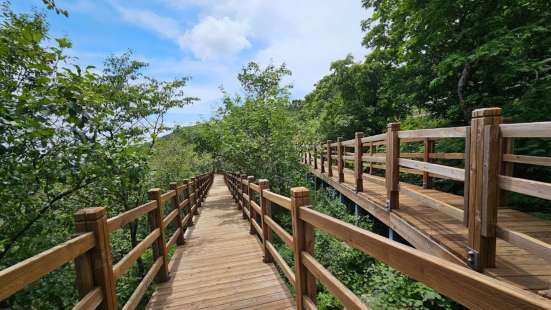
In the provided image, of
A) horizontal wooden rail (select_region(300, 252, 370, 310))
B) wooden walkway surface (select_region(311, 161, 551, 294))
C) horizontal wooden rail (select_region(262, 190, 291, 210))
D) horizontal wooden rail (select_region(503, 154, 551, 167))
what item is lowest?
wooden walkway surface (select_region(311, 161, 551, 294))

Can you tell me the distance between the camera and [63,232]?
2.95m

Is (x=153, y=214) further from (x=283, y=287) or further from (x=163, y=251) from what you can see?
(x=283, y=287)

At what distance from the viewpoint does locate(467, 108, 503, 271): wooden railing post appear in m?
1.75

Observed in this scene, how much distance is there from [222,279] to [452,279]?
275 cm

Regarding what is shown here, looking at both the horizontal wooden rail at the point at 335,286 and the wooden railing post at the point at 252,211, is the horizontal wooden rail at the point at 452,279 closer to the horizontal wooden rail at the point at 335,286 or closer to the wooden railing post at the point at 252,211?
the horizontal wooden rail at the point at 335,286

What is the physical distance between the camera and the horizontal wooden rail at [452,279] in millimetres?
549

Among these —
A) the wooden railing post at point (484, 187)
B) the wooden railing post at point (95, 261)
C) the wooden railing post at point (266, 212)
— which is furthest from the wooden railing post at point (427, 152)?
the wooden railing post at point (95, 261)

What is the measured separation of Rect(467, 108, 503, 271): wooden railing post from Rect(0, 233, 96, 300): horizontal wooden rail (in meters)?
2.70

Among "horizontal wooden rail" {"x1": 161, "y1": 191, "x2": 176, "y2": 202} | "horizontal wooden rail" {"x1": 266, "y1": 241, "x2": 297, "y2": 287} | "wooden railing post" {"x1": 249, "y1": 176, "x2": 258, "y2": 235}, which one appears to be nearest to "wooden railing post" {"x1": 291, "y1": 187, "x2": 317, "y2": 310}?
"horizontal wooden rail" {"x1": 266, "y1": 241, "x2": 297, "y2": 287}

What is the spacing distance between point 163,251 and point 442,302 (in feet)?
11.8

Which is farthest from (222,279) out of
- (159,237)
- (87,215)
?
(87,215)

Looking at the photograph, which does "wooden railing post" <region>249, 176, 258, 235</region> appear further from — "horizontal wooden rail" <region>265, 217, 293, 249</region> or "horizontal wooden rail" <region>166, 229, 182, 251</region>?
"horizontal wooden rail" <region>166, 229, 182, 251</region>

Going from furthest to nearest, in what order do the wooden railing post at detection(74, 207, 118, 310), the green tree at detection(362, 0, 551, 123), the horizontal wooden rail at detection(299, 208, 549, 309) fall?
the green tree at detection(362, 0, 551, 123), the wooden railing post at detection(74, 207, 118, 310), the horizontal wooden rail at detection(299, 208, 549, 309)

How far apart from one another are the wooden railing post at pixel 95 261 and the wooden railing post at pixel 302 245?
4.30ft
